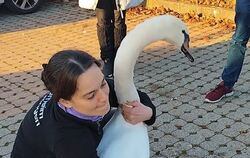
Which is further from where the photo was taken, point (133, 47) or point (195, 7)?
point (195, 7)

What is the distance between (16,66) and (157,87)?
6.71ft

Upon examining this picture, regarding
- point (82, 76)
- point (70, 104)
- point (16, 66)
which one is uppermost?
point (82, 76)

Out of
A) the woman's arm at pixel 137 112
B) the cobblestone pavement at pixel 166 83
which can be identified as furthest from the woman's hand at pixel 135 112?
the cobblestone pavement at pixel 166 83

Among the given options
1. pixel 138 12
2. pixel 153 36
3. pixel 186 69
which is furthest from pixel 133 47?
pixel 138 12

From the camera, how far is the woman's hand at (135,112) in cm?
251

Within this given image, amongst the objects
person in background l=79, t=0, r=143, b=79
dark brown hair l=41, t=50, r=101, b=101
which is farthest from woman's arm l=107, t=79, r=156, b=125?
person in background l=79, t=0, r=143, b=79

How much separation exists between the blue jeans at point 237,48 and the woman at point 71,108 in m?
2.14

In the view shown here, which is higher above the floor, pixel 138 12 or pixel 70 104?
pixel 70 104

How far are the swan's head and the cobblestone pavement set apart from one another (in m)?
→ 1.18

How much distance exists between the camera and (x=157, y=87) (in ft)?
16.1

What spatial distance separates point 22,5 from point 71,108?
662 centimetres

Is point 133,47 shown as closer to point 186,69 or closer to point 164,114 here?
point 164,114

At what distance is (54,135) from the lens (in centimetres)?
216

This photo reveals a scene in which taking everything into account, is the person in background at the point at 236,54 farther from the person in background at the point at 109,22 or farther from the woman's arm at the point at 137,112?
the woman's arm at the point at 137,112
